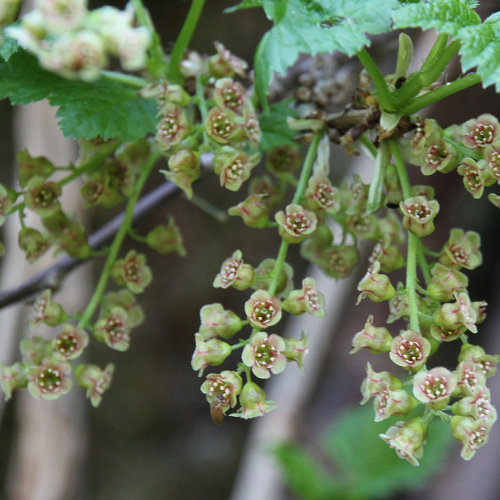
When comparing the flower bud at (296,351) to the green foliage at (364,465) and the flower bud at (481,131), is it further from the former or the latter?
the green foliage at (364,465)

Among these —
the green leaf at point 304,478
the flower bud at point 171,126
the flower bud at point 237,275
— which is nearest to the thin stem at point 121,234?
the flower bud at point 171,126

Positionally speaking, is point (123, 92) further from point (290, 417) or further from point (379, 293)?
point (290, 417)

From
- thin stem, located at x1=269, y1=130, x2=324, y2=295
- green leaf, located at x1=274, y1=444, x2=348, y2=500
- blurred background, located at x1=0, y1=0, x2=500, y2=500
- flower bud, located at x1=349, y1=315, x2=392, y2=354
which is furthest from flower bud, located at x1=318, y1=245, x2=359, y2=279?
green leaf, located at x1=274, y1=444, x2=348, y2=500

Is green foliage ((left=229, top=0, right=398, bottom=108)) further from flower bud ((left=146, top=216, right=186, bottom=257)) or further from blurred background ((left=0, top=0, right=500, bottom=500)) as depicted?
blurred background ((left=0, top=0, right=500, bottom=500))

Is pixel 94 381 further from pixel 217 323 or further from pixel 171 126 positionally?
pixel 171 126

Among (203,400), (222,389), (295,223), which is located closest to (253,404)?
(222,389)
